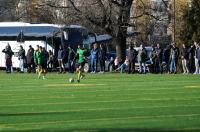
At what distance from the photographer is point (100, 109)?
16797 mm

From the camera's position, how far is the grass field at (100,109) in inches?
535

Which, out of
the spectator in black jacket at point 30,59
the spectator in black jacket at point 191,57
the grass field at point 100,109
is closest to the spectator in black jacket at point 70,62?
the spectator in black jacket at point 30,59

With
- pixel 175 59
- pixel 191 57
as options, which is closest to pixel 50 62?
pixel 175 59

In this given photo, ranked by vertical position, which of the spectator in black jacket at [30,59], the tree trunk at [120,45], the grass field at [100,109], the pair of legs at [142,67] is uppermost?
the tree trunk at [120,45]

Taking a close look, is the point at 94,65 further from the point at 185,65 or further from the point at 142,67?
the point at 185,65

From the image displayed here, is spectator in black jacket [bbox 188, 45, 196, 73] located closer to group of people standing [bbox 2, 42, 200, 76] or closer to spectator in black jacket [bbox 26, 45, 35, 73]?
group of people standing [bbox 2, 42, 200, 76]

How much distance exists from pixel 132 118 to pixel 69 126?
177 cm

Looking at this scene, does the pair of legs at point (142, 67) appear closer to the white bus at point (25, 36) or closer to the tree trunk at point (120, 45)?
the tree trunk at point (120, 45)

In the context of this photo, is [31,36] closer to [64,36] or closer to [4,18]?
[64,36]

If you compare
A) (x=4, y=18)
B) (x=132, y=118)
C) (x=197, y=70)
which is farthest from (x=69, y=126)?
(x=4, y=18)

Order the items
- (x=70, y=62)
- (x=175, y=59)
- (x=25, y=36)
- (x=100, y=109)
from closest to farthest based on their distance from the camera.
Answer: (x=100, y=109) < (x=175, y=59) < (x=70, y=62) < (x=25, y=36)

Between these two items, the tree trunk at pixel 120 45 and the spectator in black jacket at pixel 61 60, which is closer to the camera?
the spectator in black jacket at pixel 61 60

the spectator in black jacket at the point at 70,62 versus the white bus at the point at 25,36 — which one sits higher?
the white bus at the point at 25,36

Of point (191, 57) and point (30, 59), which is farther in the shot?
point (30, 59)
